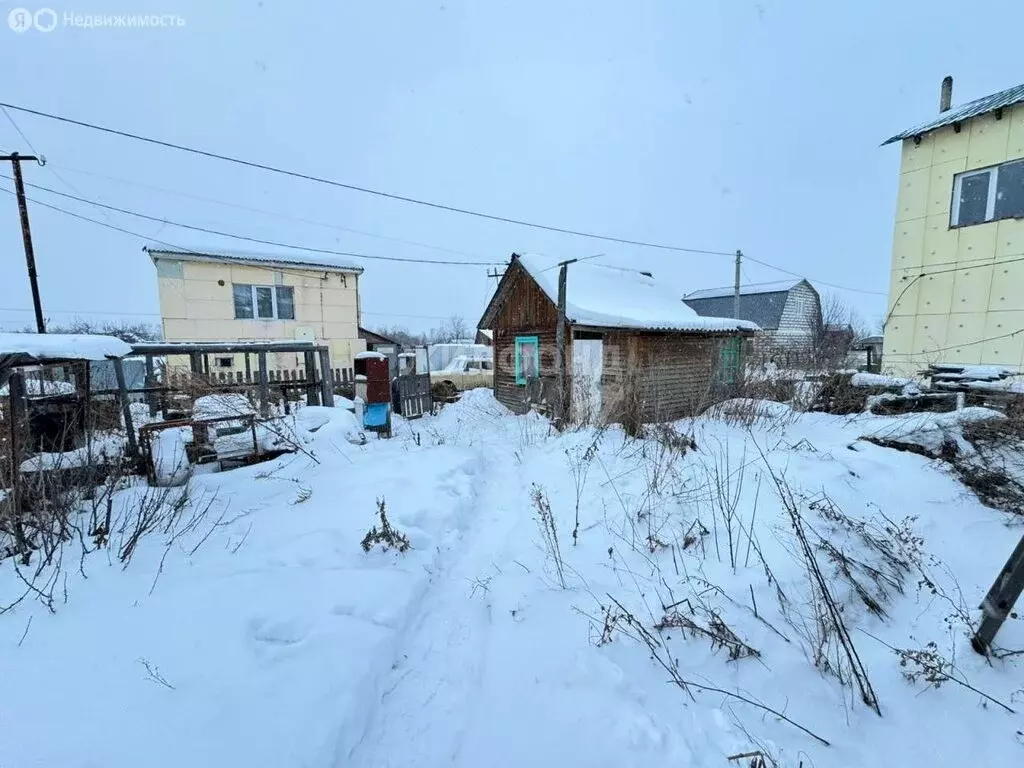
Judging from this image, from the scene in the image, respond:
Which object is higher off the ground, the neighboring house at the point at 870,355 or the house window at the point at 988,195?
the house window at the point at 988,195

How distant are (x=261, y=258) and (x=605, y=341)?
12.4 meters

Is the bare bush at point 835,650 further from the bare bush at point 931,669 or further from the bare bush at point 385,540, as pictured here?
the bare bush at point 385,540

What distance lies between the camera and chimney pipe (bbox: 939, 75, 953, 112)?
961 cm

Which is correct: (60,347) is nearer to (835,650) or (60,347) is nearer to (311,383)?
(311,383)

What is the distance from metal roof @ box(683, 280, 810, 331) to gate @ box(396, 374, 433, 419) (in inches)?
805

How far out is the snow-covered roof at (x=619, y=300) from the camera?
32.4 feet

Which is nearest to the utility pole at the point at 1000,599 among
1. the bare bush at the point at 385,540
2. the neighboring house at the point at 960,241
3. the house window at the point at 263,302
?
the bare bush at the point at 385,540

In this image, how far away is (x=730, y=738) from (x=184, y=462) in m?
5.97

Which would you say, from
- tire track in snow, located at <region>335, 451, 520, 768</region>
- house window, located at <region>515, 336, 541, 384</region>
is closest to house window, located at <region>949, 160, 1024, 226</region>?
house window, located at <region>515, 336, 541, 384</region>

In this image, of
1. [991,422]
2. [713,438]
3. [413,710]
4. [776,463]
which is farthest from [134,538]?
[991,422]

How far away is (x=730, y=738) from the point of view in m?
1.98

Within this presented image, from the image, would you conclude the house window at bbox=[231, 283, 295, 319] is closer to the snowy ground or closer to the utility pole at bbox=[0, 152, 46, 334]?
the utility pole at bbox=[0, 152, 46, 334]

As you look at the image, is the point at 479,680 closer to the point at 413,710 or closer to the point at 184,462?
the point at 413,710

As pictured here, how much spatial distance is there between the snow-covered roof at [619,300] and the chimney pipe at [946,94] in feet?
20.4
